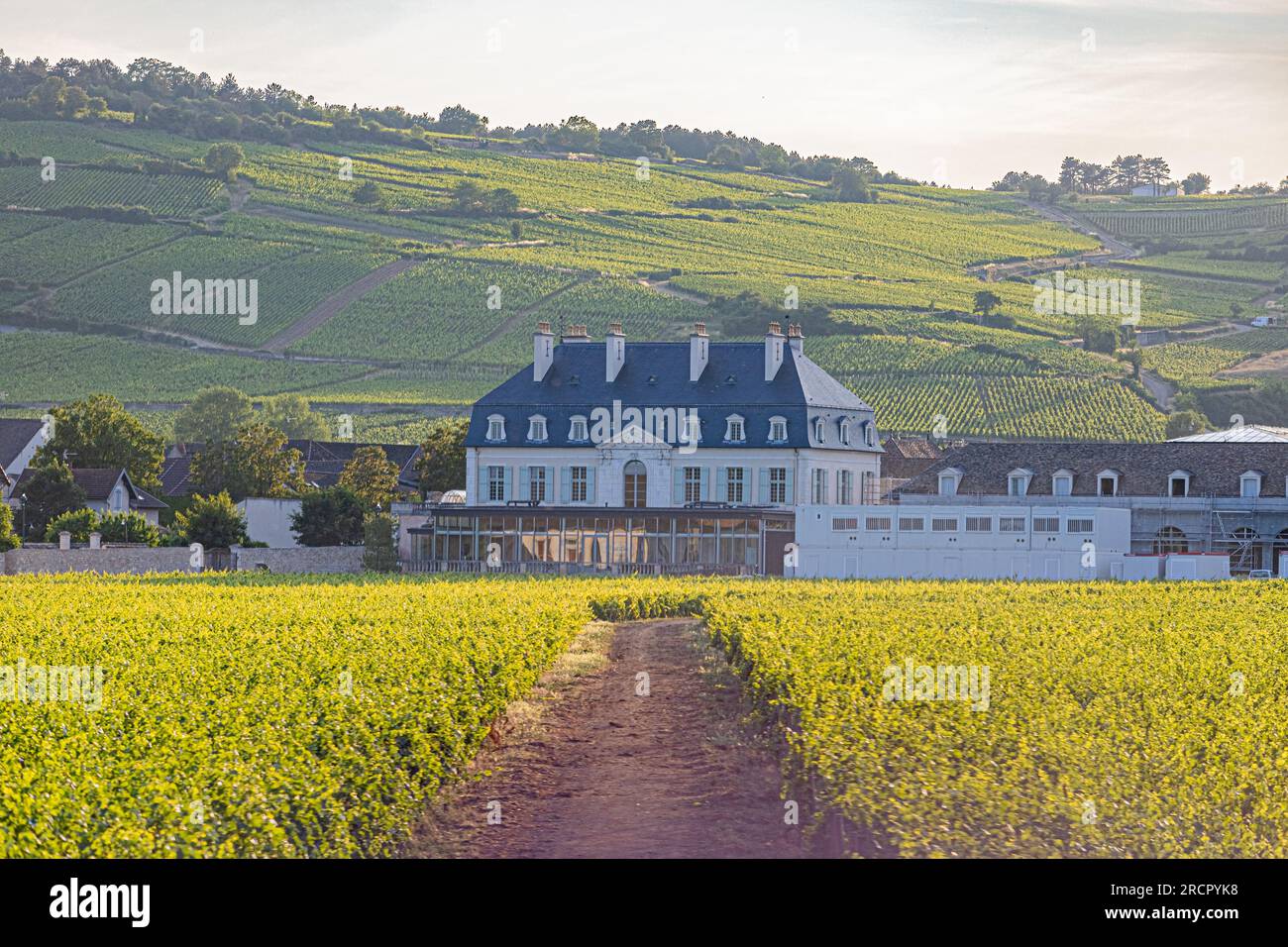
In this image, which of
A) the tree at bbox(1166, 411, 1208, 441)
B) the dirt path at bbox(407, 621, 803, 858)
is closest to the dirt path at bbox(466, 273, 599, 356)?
the tree at bbox(1166, 411, 1208, 441)

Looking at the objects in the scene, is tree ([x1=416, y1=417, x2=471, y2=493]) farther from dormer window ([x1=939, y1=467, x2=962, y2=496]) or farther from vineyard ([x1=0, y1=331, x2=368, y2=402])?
vineyard ([x1=0, y1=331, x2=368, y2=402])

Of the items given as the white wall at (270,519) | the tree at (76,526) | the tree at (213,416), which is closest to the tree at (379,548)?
the white wall at (270,519)

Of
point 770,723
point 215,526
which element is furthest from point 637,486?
point 770,723

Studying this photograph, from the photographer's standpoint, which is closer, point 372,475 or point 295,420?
point 372,475

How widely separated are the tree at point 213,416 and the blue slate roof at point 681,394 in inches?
1880

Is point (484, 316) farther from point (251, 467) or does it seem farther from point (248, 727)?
point (248, 727)

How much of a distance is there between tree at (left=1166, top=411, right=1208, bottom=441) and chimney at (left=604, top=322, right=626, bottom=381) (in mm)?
56575

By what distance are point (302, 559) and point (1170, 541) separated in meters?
40.2

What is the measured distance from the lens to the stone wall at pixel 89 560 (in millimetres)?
67812

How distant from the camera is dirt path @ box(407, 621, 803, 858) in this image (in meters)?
21.7

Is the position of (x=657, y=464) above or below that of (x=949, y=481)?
above

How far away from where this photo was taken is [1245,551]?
8356 cm

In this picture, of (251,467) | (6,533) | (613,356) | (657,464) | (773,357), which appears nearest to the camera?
(6,533)
